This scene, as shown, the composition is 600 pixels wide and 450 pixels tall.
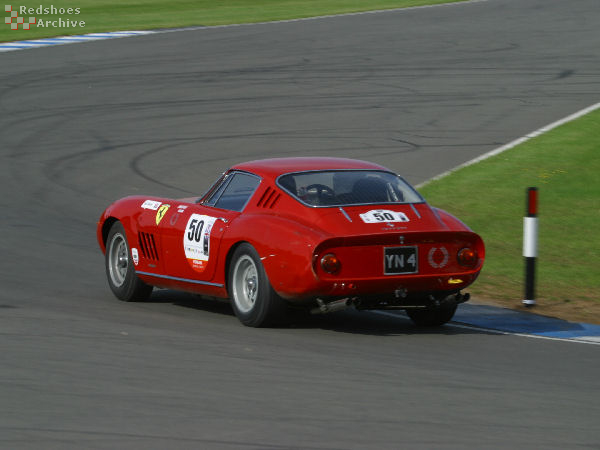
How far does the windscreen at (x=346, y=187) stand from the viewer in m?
9.18

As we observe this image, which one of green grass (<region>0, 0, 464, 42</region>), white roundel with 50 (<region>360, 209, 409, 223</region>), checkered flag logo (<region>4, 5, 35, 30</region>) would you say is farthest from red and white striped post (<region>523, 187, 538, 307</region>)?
checkered flag logo (<region>4, 5, 35, 30</region>)

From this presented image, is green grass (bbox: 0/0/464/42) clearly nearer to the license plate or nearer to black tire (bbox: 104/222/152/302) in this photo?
black tire (bbox: 104/222/152/302)

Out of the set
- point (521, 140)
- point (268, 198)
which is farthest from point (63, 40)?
point (268, 198)

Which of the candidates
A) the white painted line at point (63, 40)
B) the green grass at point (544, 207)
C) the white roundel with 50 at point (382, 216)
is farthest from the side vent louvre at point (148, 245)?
the white painted line at point (63, 40)

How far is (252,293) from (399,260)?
49.0 inches

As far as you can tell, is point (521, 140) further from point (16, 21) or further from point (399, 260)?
point (16, 21)

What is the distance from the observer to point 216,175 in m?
17.4

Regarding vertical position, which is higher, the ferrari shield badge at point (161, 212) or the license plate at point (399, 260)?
the ferrari shield badge at point (161, 212)

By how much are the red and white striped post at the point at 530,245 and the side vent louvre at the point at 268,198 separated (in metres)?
2.59

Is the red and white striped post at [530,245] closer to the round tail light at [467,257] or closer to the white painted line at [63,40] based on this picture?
the round tail light at [467,257]

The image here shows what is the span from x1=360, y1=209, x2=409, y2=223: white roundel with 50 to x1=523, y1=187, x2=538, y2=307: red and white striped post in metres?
2.01

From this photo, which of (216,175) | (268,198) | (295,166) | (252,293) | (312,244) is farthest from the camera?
(216,175)

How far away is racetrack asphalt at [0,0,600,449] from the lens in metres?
6.14

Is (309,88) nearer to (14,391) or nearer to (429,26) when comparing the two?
(429,26)
